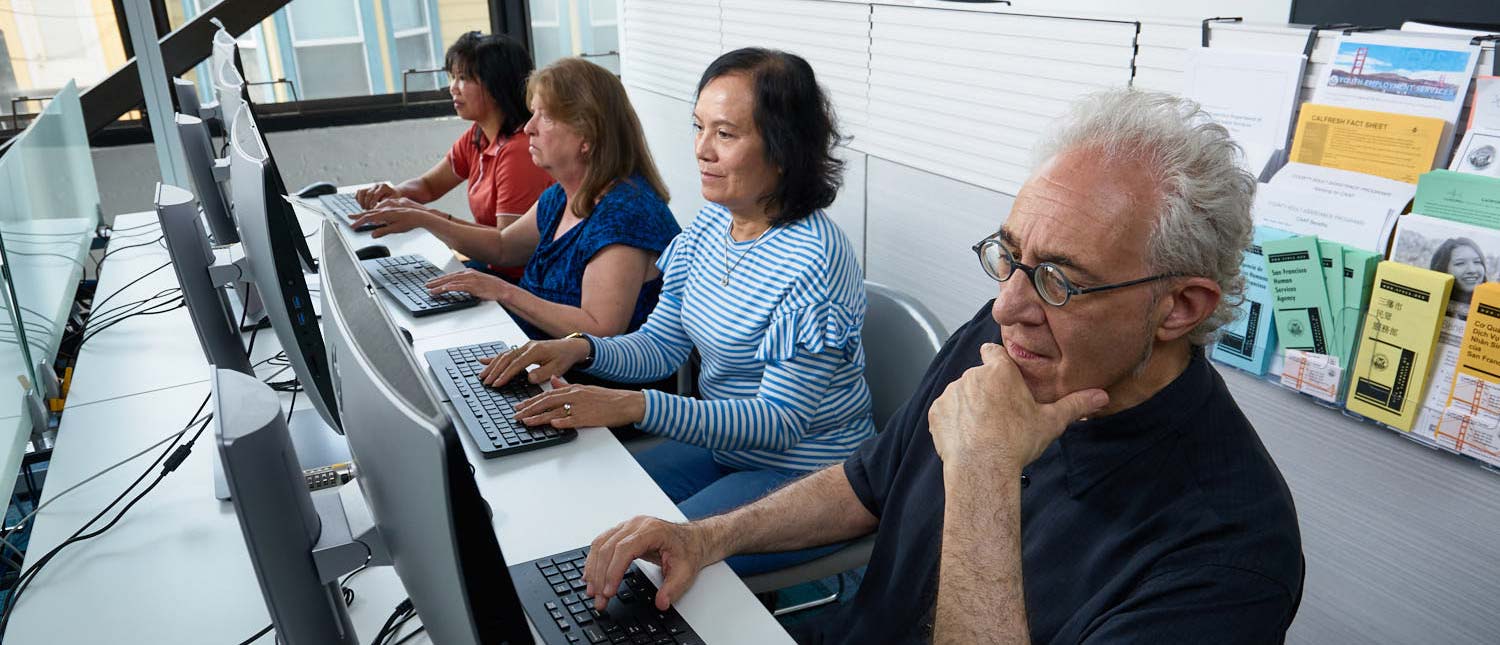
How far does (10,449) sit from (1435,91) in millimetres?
2134

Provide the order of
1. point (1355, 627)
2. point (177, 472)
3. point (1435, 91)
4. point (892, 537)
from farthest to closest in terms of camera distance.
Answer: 1. point (1355, 627)
2. point (177, 472)
3. point (1435, 91)
4. point (892, 537)

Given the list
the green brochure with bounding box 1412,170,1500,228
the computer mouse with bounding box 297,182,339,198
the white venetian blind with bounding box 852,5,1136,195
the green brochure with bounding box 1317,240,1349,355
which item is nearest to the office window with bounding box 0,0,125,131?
the computer mouse with bounding box 297,182,339,198

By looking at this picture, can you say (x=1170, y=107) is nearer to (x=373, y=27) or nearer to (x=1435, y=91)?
(x=1435, y=91)

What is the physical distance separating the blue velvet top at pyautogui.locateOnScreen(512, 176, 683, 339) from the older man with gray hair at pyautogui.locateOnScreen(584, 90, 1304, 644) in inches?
43.9

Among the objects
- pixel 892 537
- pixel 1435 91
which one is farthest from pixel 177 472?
pixel 1435 91

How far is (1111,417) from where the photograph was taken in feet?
3.24

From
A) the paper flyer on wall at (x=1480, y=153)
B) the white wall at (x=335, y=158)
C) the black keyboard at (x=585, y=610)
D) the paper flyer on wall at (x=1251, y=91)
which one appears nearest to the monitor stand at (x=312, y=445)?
the black keyboard at (x=585, y=610)

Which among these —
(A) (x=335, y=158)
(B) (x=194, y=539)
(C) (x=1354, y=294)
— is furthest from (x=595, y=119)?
(A) (x=335, y=158)

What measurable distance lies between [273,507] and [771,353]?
94cm

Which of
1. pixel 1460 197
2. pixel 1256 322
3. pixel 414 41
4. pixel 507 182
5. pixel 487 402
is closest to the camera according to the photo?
pixel 1460 197

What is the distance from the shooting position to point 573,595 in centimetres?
110

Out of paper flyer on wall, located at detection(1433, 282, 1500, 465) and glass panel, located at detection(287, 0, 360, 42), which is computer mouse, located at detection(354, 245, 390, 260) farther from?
glass panel, located at detection(287, 0, 360, 42)

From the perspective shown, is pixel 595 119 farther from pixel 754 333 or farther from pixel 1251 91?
pixel 1251 91

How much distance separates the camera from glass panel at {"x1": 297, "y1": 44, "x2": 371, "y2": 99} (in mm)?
4410
